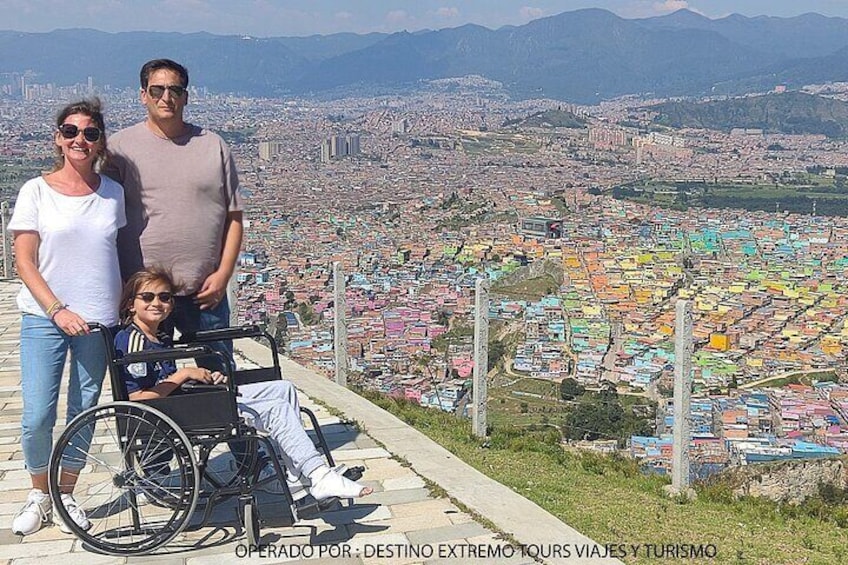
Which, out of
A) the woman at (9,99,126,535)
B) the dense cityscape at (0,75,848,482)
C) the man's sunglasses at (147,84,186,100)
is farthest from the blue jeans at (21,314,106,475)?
the dense cityscape at (0,75,848,482)

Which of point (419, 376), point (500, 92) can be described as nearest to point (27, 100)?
point (419, 376)

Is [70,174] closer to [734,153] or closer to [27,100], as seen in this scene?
[27,100]

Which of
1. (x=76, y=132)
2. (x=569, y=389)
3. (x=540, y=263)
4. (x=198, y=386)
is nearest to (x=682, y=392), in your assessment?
(x=198, y=386)

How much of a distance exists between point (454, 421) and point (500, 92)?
130 meters

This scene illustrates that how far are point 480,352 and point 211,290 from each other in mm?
1973

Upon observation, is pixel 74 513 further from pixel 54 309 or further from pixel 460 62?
pixel 460 62

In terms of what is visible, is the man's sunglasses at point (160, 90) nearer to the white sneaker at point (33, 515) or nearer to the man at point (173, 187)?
the man at point (173, 187)

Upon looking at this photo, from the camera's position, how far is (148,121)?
3707mm

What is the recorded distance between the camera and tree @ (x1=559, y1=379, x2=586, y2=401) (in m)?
8.20

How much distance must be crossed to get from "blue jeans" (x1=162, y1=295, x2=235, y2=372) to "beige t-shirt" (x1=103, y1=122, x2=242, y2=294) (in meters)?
0.07

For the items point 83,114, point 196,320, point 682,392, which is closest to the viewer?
point 83,114

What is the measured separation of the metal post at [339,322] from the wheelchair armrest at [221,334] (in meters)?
2.37

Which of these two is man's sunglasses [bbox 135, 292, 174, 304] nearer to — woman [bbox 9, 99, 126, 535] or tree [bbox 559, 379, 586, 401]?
woman [bbox 9, 99, 126, 535]

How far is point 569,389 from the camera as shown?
8.41 metres
